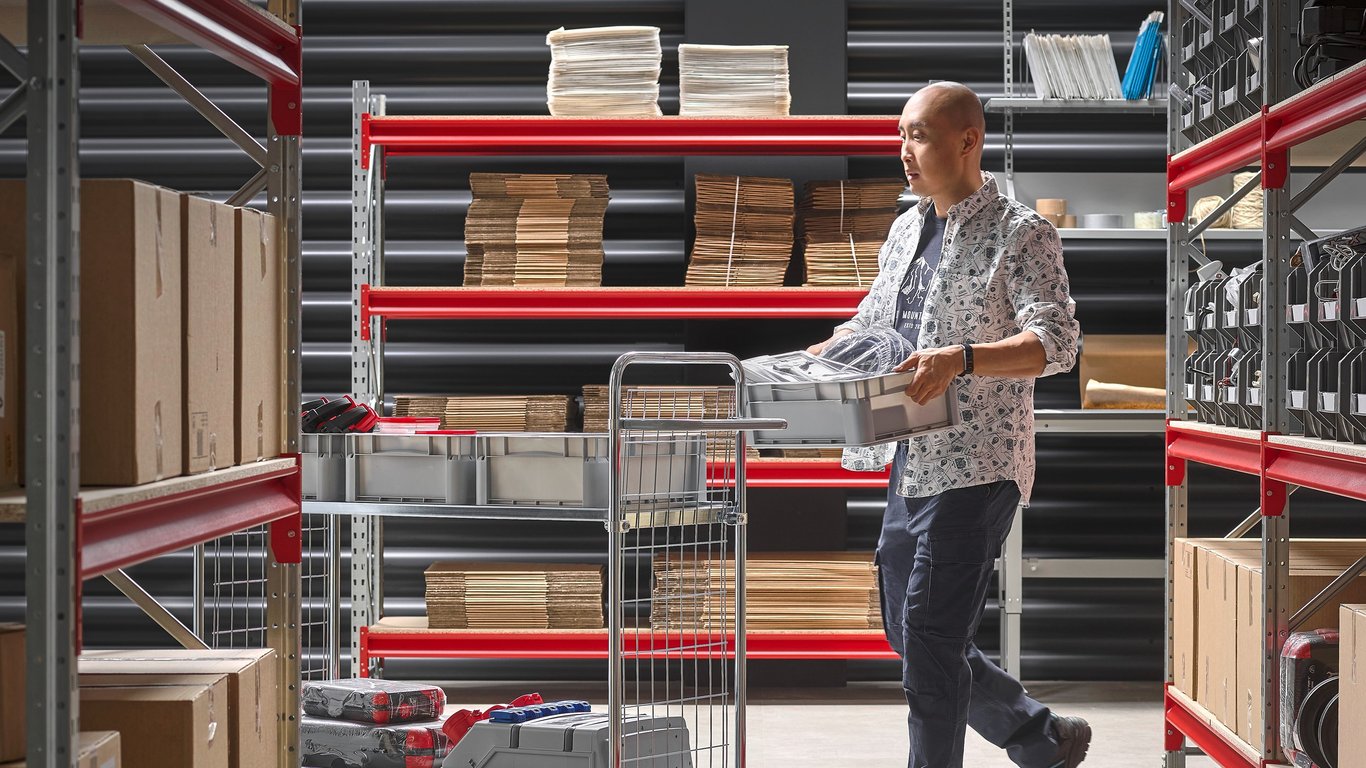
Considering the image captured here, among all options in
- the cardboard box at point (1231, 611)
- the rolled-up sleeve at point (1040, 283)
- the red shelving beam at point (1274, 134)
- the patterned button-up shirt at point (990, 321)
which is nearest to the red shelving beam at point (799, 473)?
the cardboard box at point (1231, 611)

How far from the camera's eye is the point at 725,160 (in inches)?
220

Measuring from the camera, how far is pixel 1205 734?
3.73m

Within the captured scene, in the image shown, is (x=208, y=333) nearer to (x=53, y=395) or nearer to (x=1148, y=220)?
(x=53, y=395)

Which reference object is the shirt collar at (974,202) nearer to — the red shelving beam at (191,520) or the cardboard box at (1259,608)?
the cardboard box at (1259,608)

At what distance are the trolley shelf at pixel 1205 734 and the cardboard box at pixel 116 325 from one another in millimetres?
2726

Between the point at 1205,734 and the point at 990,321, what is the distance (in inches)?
59.0

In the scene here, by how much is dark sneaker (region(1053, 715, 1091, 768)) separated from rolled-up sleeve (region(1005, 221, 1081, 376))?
1074 millimetres

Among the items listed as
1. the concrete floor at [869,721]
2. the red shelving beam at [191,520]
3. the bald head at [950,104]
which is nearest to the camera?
the red shelving beam at [191,520]

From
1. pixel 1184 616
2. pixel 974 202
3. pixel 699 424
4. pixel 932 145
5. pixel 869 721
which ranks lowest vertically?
pixel 869 721

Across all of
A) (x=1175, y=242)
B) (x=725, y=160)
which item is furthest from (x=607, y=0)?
(x=1175, y=242)

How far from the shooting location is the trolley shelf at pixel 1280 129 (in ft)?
8.98

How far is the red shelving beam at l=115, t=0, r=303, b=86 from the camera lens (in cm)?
202

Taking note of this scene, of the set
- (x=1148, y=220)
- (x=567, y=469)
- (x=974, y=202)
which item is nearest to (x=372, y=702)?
(x=567, y=469)

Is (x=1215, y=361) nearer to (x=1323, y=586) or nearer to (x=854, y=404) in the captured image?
(x=1323, y=586)
